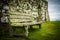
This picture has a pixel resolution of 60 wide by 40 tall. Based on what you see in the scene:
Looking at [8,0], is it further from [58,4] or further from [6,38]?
[58,4]

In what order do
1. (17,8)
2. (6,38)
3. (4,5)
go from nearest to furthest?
(6,38) < (4,5) < (17,8)

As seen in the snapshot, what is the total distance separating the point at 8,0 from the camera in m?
6.91

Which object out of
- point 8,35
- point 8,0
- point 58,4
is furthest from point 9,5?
point 58,4

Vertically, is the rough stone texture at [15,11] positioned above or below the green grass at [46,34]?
above

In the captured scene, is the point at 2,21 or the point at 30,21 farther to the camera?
the point at 30,21

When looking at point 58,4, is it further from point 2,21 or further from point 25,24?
point 2,21

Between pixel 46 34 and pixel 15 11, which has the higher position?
pixel 15 11

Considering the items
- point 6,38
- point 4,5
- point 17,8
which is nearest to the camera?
point 6,38

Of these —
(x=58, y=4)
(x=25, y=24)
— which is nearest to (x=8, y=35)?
(x=25, y=24)

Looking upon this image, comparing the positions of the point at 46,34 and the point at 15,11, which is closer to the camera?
the point at 15,11

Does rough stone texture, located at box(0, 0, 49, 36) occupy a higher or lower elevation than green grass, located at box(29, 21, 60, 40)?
higher

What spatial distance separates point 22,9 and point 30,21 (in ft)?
2.29

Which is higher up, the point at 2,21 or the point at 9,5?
the point at 9,5

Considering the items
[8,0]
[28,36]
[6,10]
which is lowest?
[28,36]
